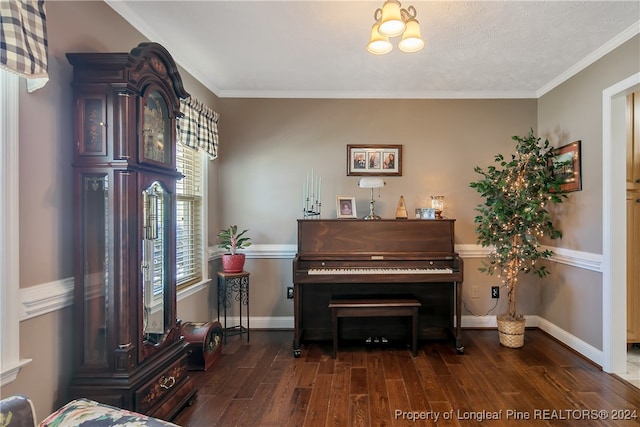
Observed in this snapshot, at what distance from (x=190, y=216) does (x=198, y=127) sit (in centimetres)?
82

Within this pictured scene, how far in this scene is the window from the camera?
9.17 feet

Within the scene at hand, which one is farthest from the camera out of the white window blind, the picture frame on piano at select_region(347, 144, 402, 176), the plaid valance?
the picture frame on piano at select_region(347, 144, 402, 176)

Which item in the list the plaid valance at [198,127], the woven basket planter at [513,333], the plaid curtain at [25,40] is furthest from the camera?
the woven basket planter at [513,333]

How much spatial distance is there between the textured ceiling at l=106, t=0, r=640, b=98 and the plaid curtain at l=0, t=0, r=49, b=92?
723 mm

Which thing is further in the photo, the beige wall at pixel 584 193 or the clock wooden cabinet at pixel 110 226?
the beige wall at pixel 584 193

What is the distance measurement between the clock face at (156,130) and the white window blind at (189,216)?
0.88 m

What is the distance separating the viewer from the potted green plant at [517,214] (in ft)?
9.34

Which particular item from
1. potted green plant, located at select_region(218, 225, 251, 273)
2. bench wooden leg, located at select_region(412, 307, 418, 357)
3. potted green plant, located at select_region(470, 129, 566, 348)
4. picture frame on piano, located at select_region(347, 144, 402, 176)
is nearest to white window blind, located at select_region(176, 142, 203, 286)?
potted green plant, located at select_region(218, 225, 251, 273)

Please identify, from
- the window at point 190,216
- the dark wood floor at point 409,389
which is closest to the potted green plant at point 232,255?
the window at point 190,216

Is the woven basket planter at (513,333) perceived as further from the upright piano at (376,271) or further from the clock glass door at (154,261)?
the clock glass door at (154,261)

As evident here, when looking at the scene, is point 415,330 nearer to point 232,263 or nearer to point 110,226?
point 232,263

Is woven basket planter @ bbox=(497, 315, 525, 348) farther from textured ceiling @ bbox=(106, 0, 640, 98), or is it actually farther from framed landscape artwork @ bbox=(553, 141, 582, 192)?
textured ceiling @ bbox=(106, 0, 640, 98)

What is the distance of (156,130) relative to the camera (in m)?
1.81

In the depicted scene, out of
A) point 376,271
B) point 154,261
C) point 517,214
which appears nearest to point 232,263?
point 154,261
